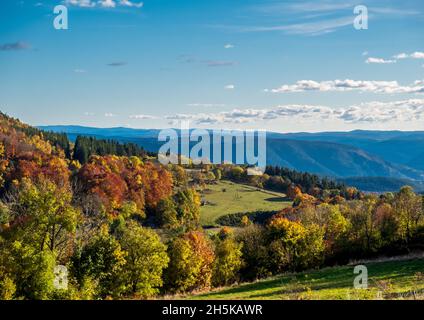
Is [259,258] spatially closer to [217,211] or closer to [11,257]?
[11,257]

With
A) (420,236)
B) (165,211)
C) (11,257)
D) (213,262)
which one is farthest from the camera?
(165,211)

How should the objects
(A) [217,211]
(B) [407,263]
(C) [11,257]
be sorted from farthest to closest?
(A) [217,211], (B) [407,263], (C) [11,257]

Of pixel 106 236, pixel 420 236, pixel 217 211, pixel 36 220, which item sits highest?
pixel 36 220

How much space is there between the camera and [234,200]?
6353 inches

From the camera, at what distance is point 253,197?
168 meters

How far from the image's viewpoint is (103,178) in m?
139

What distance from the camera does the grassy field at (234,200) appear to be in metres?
145

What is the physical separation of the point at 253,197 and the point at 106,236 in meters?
127

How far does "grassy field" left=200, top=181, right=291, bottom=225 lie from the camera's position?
477 ft
